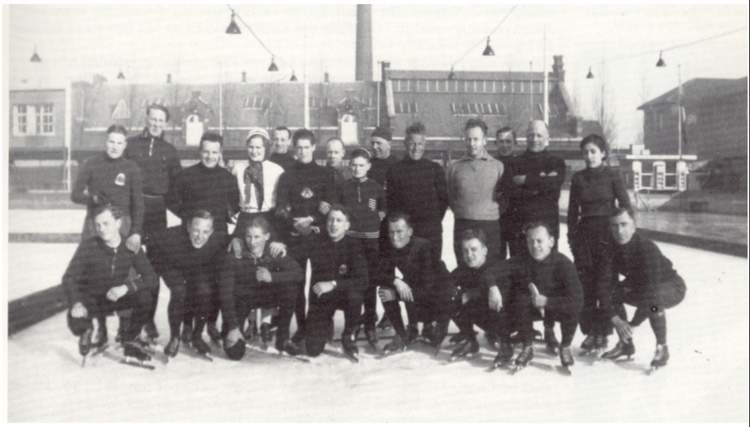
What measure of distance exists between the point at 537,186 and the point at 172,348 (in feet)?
8.32

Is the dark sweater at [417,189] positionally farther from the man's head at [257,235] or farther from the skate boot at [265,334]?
the skate boot at [265,334]

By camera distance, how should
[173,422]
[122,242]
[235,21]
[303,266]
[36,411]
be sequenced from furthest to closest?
[235,21] → [303,266] → [122,242] → [36,411] → [173,422]

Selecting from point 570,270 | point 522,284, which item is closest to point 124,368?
point 522,284

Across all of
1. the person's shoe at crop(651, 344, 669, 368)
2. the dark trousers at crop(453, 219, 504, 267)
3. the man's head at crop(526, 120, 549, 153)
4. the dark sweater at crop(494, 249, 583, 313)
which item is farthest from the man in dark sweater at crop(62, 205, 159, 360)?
the person's shoe at crop(651, 344, 669, 368)

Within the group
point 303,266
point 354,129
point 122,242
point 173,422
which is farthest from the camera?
point 354,129

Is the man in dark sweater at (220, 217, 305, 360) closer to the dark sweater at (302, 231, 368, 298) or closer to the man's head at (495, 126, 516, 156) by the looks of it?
the dark sweater at (302, 231, 368, 298)

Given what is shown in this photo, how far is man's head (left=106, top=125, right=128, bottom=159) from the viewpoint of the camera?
12.0 ft

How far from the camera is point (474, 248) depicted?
371 cm

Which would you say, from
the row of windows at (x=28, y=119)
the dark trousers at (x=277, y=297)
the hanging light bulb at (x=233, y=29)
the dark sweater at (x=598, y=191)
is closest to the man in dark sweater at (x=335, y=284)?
the dark trousers at (x=277, y=297)

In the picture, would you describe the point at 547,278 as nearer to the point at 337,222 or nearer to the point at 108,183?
the point at 337,222

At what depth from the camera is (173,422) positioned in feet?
10.1

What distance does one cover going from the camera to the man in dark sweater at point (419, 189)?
13.3 ft

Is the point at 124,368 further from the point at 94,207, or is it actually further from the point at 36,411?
the point at 94,207

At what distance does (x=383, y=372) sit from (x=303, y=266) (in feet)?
3.19
